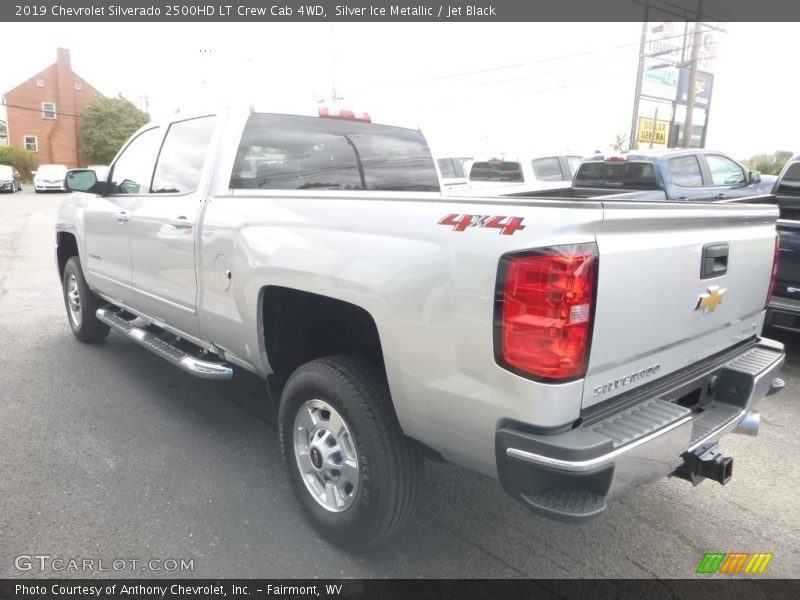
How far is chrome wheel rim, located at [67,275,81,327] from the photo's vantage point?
586cm

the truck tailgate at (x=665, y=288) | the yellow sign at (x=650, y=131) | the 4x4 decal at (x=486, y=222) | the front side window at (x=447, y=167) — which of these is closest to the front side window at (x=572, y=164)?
the front side window at (x=447, y=167)

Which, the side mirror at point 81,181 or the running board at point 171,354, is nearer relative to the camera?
the running board at point 171,354

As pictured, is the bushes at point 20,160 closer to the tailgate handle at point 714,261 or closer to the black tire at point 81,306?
the black tire at point 81,306

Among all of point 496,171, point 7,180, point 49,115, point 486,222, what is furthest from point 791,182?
point 49,115

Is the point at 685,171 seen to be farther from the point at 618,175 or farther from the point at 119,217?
the point at 119,217

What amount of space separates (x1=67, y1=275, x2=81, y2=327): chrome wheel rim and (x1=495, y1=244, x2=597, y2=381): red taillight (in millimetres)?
5065

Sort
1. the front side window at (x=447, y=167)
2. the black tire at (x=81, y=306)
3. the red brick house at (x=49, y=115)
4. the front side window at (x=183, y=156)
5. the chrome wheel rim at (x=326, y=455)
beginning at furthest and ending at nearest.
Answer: the red brick house at (x=49, y=115) < the front side window at (x=447, y=167) < the black tire at (x=81, y=306) < the front side window at (x=183, y=156) < the chrome wheel rim at (x=326, y=455)

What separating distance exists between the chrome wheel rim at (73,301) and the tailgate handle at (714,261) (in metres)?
5.38

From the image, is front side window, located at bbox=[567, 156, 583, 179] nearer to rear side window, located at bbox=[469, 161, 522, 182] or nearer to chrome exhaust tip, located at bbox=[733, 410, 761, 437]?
rear side window, located at bbox=[469, 161, 522, 182]

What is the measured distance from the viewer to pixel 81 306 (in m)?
5.69

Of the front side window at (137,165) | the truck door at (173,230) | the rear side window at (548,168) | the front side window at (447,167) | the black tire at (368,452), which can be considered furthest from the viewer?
the front side window at (447,167)

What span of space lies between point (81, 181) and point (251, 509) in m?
3.12

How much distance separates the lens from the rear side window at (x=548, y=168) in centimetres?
1338

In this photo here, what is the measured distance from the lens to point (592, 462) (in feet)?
6.40
